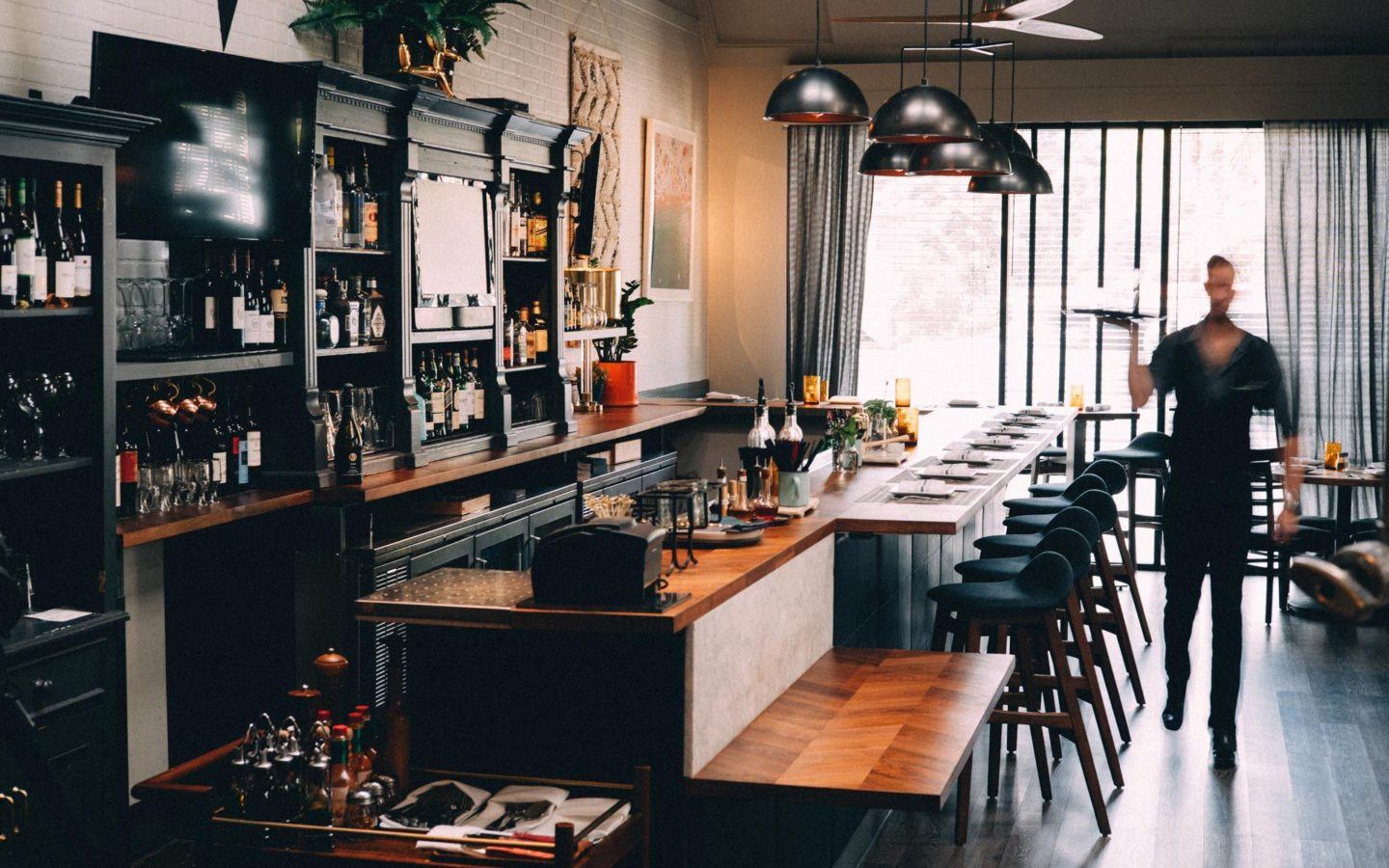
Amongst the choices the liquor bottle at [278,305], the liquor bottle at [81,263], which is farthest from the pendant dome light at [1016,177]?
the liquor bottle at [81,263]

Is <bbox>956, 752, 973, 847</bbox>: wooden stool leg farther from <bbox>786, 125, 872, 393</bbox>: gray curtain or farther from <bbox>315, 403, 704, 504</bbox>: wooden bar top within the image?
<bbox>786, 125, 872, 393</bbox>: gray curtain

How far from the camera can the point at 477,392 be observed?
6.07 metres

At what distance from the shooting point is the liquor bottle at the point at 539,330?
6684 mm

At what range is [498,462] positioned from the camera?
5719 mm

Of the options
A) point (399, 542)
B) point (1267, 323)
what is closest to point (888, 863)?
point (399, 542)

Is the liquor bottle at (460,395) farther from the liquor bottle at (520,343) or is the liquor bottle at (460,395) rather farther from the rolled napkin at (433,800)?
the rolled napkin at (433,800)

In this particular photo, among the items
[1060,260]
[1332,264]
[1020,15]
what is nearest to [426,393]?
[1020,15]

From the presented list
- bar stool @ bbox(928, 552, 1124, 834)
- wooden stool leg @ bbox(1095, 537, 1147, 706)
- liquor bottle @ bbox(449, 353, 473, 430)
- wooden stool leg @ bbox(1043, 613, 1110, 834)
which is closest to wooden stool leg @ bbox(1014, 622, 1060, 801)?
bar stool @ bbox(928, 552, 1124, 834)

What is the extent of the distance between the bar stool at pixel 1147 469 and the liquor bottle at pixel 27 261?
247 inches

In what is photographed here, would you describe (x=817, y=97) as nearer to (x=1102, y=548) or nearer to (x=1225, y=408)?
(x=1225, y=408)

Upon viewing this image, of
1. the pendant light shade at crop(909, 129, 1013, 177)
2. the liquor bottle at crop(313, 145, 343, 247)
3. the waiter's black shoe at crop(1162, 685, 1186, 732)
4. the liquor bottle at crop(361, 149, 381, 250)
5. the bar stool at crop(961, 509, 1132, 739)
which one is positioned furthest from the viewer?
the pendant light shade at crop(909, 129, 1013, 177)

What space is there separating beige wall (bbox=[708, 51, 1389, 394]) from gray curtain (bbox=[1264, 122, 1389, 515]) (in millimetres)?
228

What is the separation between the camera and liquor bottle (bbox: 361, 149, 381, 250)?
17.1ft

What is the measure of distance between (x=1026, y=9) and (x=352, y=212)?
245cm
